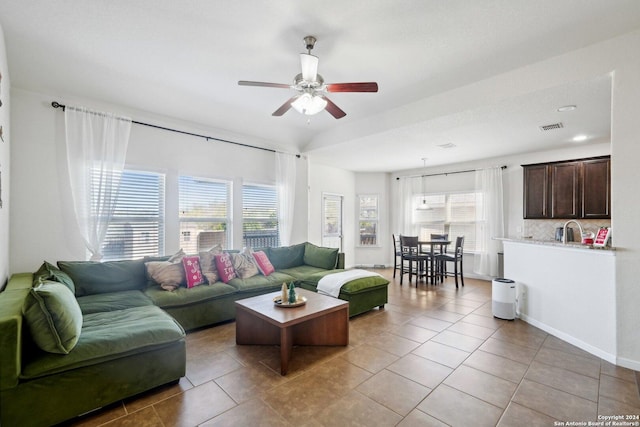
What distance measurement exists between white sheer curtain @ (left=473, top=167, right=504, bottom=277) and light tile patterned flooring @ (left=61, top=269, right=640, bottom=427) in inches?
115

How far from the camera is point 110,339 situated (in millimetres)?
1983

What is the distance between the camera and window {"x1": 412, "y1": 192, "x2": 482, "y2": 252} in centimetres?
641

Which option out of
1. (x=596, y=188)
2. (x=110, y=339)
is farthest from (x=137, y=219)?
(x=596, y=188)

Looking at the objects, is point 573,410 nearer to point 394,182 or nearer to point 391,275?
point 391,275

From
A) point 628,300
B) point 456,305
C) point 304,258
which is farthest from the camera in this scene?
point 304,258

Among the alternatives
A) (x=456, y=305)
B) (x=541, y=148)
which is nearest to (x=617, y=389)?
(x=456, y=305)

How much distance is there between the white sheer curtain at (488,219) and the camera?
5.88 m

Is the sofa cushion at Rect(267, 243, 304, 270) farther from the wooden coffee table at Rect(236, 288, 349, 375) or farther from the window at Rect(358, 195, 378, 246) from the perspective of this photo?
the window at Rect(358, 195, 378, 246)

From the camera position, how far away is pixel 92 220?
3.42 m

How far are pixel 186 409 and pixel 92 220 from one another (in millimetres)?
2641

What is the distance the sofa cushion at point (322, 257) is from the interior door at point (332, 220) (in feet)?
5.90

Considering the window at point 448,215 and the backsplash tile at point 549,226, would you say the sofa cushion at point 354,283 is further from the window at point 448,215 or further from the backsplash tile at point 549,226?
the backsplash tile at point 549,226

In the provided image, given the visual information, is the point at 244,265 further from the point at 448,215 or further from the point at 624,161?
the point at 448,215

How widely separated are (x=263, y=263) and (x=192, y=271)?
1061 millimetres
